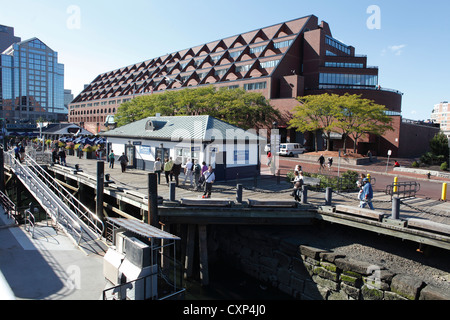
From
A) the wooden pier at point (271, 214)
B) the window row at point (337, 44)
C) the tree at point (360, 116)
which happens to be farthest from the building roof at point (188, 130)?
the window row at point (337, 44)

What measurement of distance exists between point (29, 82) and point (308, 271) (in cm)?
16511

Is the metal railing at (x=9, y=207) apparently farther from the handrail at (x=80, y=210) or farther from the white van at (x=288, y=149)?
the white van at (x=288, y=149)

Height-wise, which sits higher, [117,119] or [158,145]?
[117,119]

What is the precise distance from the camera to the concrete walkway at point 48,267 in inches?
323

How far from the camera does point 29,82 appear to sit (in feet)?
467

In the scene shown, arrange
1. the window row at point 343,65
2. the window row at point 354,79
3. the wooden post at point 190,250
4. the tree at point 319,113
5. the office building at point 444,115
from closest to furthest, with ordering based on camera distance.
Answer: the wooden post at point 190,250
the tree at point 319,113
the window row at point 354,79
the window row at point 343,65
the office building at point 444,115

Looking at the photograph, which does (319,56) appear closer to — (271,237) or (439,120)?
(271,237)

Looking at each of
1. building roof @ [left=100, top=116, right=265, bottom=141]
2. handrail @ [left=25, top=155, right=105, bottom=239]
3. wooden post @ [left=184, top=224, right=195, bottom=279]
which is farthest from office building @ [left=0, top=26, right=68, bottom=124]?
wooden post @ [left=184, top=224, right=195, bottom=279]

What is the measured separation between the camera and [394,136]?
4412 cm

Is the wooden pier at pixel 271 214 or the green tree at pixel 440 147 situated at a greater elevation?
the green tree at pixel 440 147

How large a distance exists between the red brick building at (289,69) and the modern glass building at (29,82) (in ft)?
298

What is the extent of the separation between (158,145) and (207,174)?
28.2 feet
